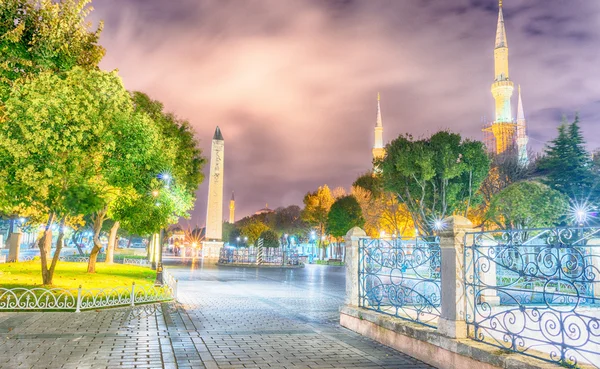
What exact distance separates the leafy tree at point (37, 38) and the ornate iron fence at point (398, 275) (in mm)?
10415

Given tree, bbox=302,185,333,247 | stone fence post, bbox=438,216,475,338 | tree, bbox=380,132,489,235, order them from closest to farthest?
stone fence post, bbox=438,216,475,338, tree, bbox=380,132,489,235, tree, bbox=302,185,333,247

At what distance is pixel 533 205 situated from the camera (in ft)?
83.0

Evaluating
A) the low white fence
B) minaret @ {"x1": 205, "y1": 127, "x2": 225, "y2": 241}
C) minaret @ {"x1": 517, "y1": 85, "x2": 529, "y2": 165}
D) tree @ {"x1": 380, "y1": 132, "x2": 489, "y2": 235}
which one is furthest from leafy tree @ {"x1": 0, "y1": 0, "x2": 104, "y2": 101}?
minaret @ {"x1": 517, "y1": 85, "x2": 529, "y2": 165}

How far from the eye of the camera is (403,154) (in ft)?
101

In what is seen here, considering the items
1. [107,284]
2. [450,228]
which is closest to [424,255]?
[450,228]

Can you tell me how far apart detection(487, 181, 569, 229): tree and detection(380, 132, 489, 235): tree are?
410 cm

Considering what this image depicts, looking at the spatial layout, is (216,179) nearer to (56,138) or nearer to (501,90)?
(56,138)

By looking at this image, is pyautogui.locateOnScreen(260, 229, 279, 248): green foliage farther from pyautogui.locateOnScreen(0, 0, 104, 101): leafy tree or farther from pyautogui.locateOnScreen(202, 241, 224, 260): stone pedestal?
pyautogui.locateOnScreen(0, 0, 104, 101): leafy tree

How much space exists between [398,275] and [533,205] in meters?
19.6

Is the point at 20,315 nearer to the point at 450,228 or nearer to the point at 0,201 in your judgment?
the point at 0,201

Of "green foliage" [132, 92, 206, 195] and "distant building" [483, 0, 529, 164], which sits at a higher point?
"distant building" [483, 0, 529, 164]

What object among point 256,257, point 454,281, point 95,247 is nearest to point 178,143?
point 95,247

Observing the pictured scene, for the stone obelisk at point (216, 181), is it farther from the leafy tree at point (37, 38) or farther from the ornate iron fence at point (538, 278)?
the ornate iron fence at point (538, 278)

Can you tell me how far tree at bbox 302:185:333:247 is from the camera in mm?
57719
